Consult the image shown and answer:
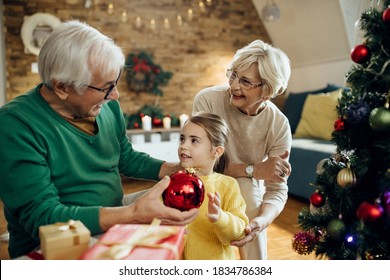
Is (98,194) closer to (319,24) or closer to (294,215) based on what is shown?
(294,215)

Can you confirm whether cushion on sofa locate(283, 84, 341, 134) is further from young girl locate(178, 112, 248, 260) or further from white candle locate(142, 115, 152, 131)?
young girl locate(178, 112, 248, 260)

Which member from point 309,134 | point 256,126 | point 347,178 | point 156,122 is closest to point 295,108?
point 309,134

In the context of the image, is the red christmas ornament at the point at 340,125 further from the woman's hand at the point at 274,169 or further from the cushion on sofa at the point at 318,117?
the cushion on sofa at the point at 318,117

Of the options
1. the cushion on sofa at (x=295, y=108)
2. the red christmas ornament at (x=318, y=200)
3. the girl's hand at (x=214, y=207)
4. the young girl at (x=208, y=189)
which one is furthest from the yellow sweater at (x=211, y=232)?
the cushion on sofa at (x=295, y=108)

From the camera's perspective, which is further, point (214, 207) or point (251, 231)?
point (251, 231)

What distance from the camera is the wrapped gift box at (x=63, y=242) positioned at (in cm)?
68

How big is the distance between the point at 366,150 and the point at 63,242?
0.73 meters

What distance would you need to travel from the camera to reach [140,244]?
72cm

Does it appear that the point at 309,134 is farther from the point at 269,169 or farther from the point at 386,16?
the point at 386,16

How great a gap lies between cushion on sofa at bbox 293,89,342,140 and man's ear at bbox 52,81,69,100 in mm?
2630

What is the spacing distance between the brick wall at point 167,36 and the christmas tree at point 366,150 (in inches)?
144

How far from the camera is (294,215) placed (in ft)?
9.12

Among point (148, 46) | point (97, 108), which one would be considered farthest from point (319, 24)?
point (97, 108)

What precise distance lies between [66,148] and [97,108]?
16 cm
